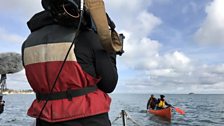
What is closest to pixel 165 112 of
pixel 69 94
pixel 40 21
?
pixel 40 21

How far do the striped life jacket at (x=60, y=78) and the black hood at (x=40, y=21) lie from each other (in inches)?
4.8

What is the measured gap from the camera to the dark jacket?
7.76ft

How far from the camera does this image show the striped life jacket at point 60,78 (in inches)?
90.9

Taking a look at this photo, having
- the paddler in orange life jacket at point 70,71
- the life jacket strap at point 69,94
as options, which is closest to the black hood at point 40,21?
the paddler in orange life jacket at point 70,71

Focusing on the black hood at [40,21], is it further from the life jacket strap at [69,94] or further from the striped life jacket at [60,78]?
the life jacket strap at [69,94]

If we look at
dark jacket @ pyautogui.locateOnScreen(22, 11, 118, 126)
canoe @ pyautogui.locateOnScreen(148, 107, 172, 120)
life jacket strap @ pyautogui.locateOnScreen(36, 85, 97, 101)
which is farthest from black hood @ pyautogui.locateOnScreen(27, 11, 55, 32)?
canoe @ pyautogui.locateOnScreen(148, 107, 172, 120)

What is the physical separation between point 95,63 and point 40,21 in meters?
0.63

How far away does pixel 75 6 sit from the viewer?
7.50 feet

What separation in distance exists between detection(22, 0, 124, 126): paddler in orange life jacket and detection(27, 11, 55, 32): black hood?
0.11 meters

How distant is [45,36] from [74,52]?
293mm

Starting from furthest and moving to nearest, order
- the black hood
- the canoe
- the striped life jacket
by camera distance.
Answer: the canoe, the black hood, the striped life jacket

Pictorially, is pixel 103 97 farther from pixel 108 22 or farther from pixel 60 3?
pixel 60 3

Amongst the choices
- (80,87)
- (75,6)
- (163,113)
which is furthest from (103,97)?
(163,113)

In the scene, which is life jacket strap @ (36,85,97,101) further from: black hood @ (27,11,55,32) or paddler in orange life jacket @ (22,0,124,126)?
black hood @ (27,11,55,32)
